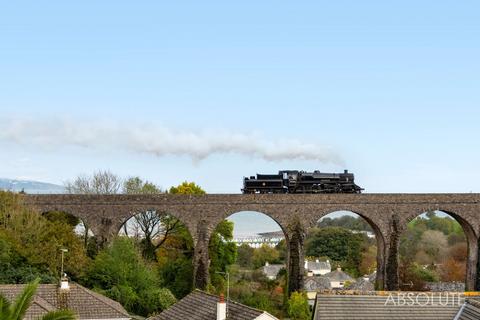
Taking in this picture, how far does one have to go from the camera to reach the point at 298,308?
123 ft

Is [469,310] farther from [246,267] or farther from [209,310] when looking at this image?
[246,267]

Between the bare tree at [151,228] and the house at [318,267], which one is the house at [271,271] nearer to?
the house at [318,267]

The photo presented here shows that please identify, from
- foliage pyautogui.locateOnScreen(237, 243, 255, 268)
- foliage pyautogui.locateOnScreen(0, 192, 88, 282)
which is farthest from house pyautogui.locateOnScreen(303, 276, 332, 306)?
foliage pyautogui.locateOnScreen(0, 192, 88, 282)

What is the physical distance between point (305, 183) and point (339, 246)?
36.4 meters

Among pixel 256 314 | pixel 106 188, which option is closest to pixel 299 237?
pixel 106 188

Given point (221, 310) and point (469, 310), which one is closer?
point (221, 310)

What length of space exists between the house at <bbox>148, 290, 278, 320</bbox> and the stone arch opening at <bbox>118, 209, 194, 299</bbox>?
24161mm

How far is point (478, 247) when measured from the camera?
41500 millimetres

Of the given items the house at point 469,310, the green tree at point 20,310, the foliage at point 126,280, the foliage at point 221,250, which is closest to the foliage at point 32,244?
the foliage at point 126,280

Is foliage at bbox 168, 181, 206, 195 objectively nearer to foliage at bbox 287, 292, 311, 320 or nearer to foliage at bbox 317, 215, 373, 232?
foliage at bbox 287, 292, 311, 320

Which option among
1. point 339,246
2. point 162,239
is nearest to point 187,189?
point 162,239

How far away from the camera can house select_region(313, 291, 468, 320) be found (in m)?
16.9

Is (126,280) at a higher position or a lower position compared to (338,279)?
higher

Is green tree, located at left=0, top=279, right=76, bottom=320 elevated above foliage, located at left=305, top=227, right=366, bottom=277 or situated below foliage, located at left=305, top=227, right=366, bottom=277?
below
